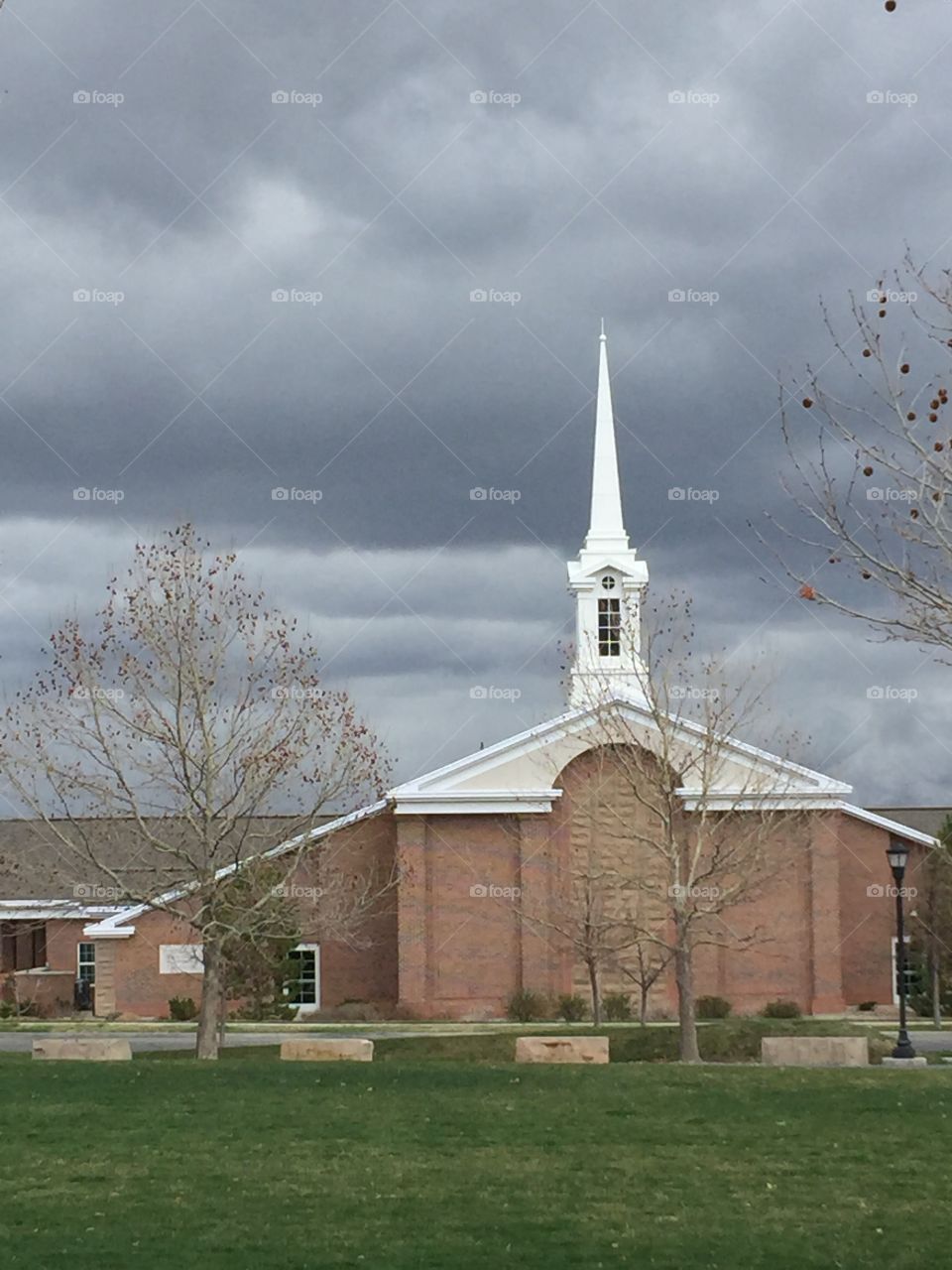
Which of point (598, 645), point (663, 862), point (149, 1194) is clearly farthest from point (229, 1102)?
point (598, 645)

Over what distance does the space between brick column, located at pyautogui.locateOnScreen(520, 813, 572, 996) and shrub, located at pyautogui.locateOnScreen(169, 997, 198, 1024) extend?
29.9 ft

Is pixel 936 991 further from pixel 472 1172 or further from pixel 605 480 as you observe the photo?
pixel 472 1172

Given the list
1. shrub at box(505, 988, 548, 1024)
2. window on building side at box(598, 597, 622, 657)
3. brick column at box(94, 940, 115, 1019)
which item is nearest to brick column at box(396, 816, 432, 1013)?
shrub at box(505, 988, 548, 1024)

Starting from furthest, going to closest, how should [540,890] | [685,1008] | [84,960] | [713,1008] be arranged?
[84,960]
[540,890]
[713,1008]
[685,1008]

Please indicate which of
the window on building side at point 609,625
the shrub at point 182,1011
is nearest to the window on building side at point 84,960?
the shrub at point 182,1011

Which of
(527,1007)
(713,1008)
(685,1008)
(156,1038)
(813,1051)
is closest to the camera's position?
(813,1051)

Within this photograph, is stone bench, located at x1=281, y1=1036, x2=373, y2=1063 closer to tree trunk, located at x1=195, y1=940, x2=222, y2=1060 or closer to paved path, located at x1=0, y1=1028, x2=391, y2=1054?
tree trunk, located at x1=195, y1=940, x2=222, y2=1060

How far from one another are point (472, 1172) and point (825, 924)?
34.0 metres

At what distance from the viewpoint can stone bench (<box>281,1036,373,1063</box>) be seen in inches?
993

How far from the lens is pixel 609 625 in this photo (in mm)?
52219

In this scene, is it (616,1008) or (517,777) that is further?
(517,777)

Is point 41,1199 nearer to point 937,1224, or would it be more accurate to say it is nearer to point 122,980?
point 937,1224

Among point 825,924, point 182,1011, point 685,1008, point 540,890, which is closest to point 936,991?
point 825,924

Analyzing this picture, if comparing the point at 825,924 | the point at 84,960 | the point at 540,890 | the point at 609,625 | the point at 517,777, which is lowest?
the point at 84,960
